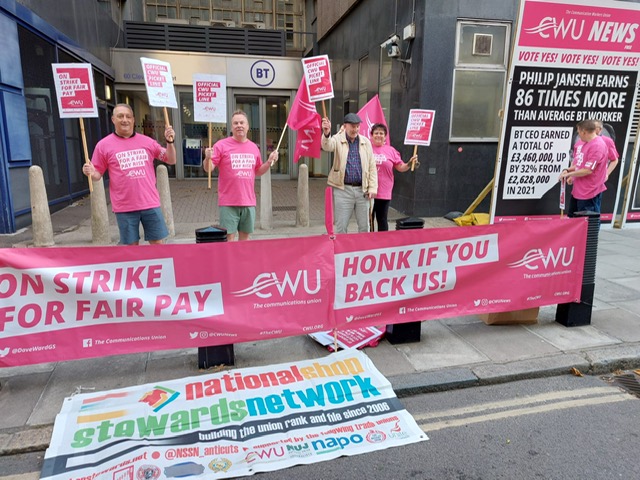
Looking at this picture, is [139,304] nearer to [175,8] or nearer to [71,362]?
[71,362]

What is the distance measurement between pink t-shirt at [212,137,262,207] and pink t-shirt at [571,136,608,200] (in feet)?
15.4

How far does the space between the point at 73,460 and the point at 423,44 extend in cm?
932

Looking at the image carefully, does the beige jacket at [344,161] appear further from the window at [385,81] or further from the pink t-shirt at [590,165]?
the window at [385,81]

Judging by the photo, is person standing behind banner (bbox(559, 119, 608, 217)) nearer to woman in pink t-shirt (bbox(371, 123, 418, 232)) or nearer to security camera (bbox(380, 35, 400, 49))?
woman in pink t-shirt (bbox(371, 123, 418, 232))

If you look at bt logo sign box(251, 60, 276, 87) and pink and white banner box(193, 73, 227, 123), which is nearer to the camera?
pink and white banner box(193, 73, 227, 123)

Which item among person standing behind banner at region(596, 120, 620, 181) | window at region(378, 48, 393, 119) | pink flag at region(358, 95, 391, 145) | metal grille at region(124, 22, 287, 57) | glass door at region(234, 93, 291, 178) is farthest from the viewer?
glass door at region(234, 93, 291, 178)

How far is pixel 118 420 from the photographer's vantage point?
303 centimetres

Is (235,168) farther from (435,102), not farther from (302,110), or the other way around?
(435,102)

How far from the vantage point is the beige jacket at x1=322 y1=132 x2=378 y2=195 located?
230 inches

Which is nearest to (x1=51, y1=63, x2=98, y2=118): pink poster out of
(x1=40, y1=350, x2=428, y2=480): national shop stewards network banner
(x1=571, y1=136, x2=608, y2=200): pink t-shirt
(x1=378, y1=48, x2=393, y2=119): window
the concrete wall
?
(x1=40, y1=350, x2=428, y2=480): national shop stewards network banner

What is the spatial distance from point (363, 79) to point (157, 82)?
10.0m

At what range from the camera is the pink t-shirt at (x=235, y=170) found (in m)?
4.96

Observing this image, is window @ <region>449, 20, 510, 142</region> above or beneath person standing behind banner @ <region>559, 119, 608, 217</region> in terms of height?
above

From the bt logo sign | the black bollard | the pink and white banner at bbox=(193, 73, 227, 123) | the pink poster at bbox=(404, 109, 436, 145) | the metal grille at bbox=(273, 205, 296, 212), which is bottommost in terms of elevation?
the metal grille at bbox=(273, 205, 296, 212)
